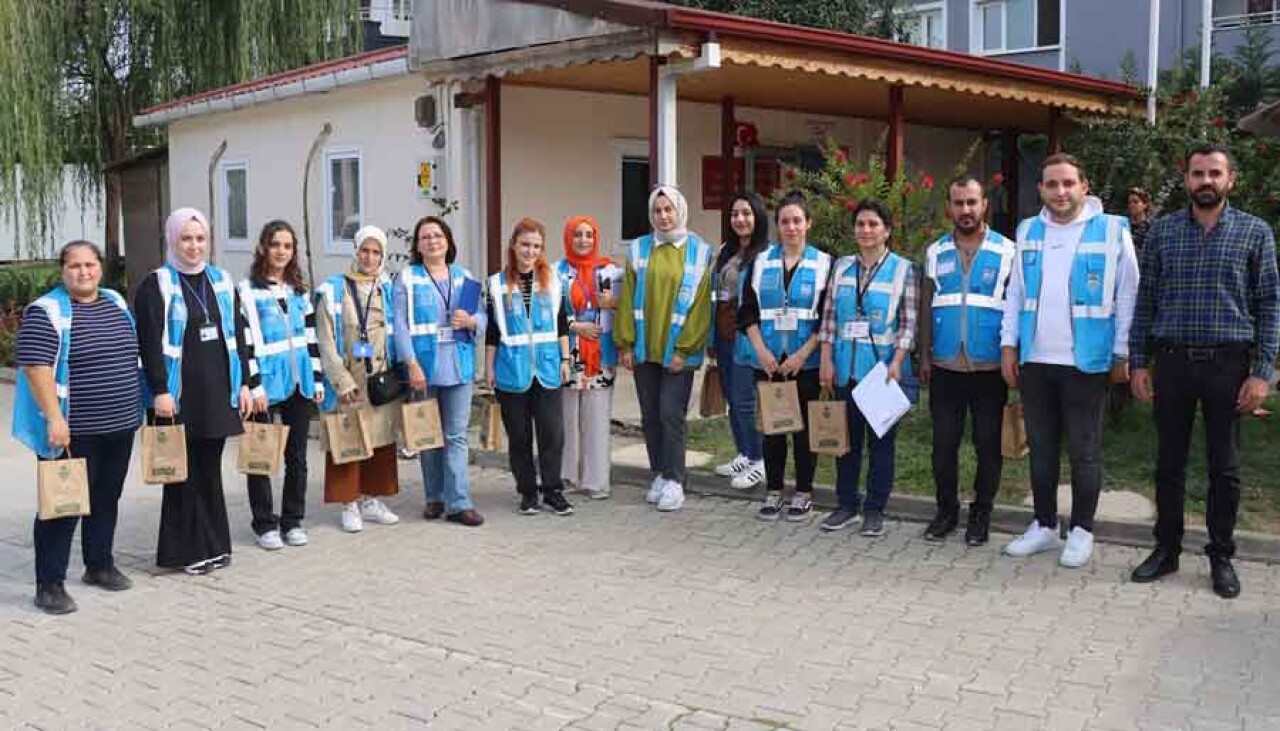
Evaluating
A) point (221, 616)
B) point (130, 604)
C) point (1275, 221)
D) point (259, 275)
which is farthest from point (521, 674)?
point (1275, 221)

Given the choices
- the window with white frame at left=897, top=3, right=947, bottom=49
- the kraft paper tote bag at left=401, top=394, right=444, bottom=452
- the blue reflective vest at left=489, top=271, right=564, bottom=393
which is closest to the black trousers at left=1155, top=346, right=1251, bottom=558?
the blue reflective vest at left=489, top=271, right=564, bottom=393

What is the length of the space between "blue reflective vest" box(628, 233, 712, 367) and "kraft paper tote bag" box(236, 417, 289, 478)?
2.15 metres

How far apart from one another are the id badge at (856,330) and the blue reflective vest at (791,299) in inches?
9.5

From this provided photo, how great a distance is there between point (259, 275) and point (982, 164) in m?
14.2

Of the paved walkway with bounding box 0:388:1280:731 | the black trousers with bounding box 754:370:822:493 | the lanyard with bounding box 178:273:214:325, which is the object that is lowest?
the paved walkway with bounding box 0:388:1280:731

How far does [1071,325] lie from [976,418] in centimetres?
81

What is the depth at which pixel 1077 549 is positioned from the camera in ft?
20.7

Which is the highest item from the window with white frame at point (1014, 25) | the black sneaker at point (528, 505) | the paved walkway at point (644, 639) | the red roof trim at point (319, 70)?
the window with white frame at point (1014, 25)

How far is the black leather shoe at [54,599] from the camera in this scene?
5969 millimetres

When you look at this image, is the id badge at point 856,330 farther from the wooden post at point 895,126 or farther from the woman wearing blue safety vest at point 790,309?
the wooden post at point 895,126

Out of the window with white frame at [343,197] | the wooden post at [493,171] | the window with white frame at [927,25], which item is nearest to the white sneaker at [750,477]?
the wooden post at [493,171]

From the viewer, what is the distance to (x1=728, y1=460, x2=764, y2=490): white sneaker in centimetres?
805

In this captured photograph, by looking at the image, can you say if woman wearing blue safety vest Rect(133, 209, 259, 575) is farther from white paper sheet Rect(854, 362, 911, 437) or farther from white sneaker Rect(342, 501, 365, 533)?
white paper sheet Rect(854, 362, 911, 437)

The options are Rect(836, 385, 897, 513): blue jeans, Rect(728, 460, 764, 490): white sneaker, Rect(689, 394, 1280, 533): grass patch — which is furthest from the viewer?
Rect(728, 460, 764, 490): white sneaker
